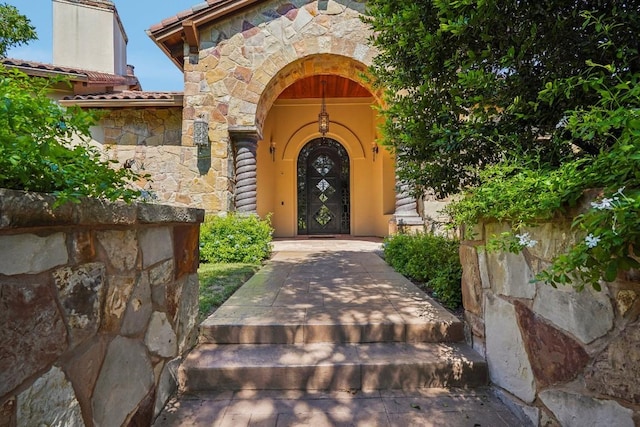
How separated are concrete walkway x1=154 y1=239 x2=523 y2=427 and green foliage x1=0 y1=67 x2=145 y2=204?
1.29 m

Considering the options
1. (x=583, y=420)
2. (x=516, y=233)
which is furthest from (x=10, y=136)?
(x=583, y=420)

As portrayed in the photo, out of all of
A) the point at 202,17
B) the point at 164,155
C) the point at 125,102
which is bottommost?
the point at 164,155

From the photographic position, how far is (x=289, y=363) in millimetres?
2037

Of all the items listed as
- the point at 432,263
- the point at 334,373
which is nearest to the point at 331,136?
the point at 432,263

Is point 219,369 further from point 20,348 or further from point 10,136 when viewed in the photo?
point 10,136

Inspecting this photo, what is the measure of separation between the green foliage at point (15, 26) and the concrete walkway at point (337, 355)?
434cm

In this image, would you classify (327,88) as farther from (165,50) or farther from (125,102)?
(125,102)

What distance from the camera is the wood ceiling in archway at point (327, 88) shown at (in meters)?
8.65

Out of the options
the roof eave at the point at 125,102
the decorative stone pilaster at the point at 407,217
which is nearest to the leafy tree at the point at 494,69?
the decorative stone pilaster at the point at 407,217

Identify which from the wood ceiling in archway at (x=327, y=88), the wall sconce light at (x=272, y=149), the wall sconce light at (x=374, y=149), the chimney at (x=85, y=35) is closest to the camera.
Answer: the wood ceiling in archway at (x=327, y=88)

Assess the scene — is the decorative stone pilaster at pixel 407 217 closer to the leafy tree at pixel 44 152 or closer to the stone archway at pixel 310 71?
the stone archway at pixel 310 71

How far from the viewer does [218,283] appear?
3.58 metres

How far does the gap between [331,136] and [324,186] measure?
5.06 feet

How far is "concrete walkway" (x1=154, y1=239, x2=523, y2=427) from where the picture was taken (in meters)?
1.75
